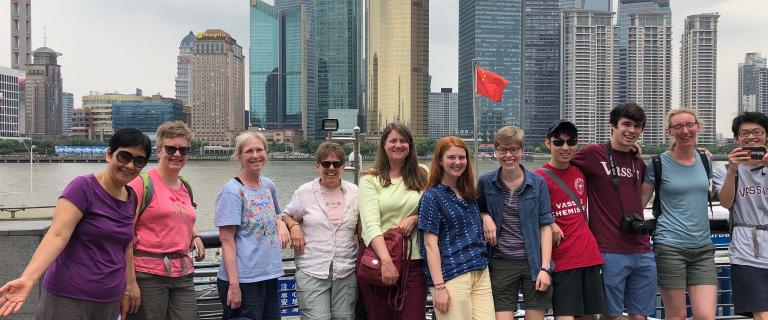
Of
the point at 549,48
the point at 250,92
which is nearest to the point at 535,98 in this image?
the point at 549,48

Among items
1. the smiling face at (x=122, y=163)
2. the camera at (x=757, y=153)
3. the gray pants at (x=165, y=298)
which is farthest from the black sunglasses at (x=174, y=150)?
the camera at (x=757, y=153)

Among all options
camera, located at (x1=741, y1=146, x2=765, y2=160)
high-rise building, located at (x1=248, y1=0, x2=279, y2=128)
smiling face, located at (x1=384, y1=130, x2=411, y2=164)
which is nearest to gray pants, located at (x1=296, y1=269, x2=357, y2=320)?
smiling face, located at (x1=384, y1=130, x2=411, y2=164)

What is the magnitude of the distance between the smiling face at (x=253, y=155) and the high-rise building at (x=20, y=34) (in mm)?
173639

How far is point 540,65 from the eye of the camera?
120 m

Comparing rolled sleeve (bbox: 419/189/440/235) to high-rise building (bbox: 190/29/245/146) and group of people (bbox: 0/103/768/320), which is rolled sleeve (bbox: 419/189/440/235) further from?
high-rise building (bbox: 190/29/245/146)

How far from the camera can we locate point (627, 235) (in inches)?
149

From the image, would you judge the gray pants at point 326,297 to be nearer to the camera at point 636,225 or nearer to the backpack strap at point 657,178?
the camera at point 636,225

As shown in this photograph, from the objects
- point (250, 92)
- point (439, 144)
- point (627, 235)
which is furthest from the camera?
point (250, 92)

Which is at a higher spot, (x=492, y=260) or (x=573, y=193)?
(x=573, y=193)

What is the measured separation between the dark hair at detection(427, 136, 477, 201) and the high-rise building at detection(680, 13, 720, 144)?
116m

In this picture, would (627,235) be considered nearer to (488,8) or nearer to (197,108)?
(488,8)

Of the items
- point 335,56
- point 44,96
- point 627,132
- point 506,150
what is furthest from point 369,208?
point 44,96

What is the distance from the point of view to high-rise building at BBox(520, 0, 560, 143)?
11369 centimetres

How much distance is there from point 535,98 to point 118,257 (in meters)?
118
